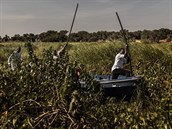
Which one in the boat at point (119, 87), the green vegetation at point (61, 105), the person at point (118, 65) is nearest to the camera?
the green vegetation at point (61, 105)

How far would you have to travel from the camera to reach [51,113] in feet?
18.9

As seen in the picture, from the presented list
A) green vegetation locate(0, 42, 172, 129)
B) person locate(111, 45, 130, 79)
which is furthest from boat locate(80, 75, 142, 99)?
green vegetation locate(0, 42, 172, 129)

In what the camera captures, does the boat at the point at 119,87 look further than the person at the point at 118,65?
No

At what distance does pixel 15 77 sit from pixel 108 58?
17.5 meters

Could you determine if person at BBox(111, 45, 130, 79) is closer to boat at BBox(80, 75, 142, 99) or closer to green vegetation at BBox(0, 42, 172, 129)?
boat at BBox(80, 75, 142, 99)

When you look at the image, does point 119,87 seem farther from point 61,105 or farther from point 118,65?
point 61,105

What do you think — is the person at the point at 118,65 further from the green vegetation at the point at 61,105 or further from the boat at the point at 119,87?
the green vegetation at the point at 61,105

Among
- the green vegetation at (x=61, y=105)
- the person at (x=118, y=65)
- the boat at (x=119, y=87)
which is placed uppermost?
the green vegetation at (x=61, y=105)

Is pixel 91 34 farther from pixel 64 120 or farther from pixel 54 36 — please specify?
pixel 64 120

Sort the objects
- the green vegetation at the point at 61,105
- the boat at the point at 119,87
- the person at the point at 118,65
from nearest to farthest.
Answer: the green vegetation at the point at 61,105 → the boat at the point at 119,87 → the person at the point at 118,65

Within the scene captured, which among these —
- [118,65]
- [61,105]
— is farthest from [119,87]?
[61,105]

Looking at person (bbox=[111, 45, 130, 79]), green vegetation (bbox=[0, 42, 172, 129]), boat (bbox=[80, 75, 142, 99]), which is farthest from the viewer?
person (bbox=[111, 45, 130, 79])

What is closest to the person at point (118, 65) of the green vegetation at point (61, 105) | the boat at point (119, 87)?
the boat at point (119, 87)

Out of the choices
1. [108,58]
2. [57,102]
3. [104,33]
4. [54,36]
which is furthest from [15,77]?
[104,33]
